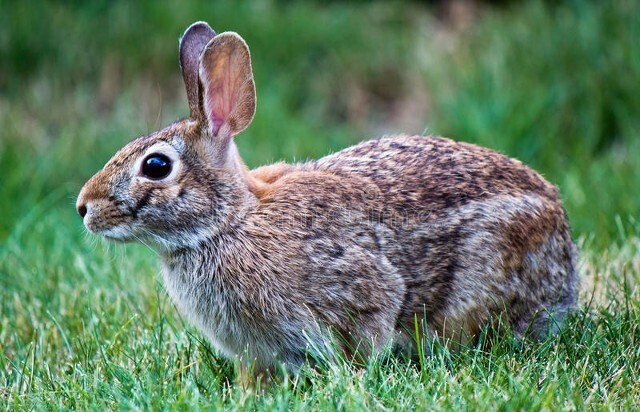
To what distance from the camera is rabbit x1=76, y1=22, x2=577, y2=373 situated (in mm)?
3830

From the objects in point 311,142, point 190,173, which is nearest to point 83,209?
point 190,173

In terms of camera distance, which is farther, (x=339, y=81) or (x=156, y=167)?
(x=339, y=81)

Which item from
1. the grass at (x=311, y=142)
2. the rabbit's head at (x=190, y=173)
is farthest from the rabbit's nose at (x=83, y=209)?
the grass at (x=311, y=142)

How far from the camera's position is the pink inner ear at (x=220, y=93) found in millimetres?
3971

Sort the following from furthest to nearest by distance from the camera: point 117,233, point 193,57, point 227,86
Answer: point 193,57
point 227,86
point 117,233

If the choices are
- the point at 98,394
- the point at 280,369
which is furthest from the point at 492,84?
the point at 98,394

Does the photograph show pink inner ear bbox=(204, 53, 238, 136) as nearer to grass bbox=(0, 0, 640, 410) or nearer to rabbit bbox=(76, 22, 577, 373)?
rabbit bbox=(76, 22, 577, 373)

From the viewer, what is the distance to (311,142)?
25.2 ft

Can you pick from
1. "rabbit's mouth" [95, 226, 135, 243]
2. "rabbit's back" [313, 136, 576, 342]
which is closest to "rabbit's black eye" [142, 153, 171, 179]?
"rabbit's mouth" [95, 226, 135, 243]

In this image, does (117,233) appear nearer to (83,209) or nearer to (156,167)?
(83,209)

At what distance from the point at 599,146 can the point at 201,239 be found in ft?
14.7

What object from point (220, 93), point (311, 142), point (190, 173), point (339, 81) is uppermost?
point (220, 93)

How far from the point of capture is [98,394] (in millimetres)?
3570

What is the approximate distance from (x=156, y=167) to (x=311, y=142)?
387cm
